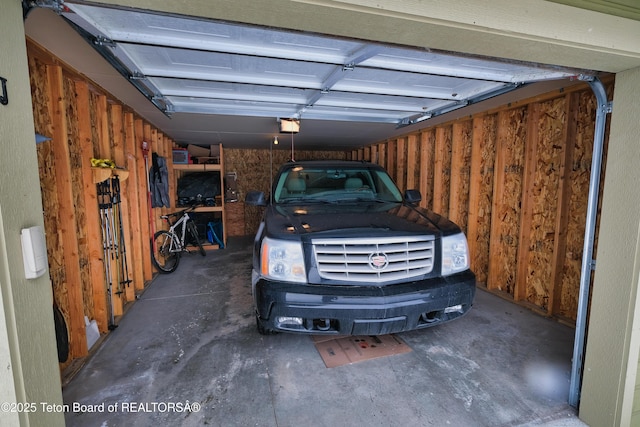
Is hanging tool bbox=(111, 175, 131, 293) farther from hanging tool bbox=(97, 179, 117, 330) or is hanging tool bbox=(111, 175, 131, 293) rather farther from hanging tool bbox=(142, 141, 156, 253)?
hanging tool bbox=(142, 141, 156, 253)

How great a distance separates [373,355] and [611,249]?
1.73m

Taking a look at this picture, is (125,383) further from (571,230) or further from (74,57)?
(571,230)

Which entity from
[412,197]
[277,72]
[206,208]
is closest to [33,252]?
[277,72]

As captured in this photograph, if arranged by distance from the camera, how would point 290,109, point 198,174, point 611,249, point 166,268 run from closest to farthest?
point 611,249 < point 290,109 < point 166,268 < point 198,174

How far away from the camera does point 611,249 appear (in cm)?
160

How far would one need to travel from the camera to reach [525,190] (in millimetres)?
3389

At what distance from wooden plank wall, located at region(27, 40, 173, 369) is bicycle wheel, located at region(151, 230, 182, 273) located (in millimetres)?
925

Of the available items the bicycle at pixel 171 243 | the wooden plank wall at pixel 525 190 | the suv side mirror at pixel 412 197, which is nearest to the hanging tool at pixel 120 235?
the bicycle at pixel 171 243

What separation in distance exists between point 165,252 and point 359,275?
4207 millimetres

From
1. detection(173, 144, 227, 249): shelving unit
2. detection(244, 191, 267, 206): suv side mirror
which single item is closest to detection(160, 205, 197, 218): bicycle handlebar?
detection(173, 144, 227, 249): shelving unit

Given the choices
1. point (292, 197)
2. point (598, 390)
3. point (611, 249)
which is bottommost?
point (598, 390)

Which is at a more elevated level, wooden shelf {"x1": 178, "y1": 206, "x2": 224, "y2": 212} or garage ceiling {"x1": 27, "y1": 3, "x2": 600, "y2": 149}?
garage ceiling {"x1": 27, "y1": 3, "x2": 600, "y2": 149}

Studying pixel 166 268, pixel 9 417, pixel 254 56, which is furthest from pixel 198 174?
pixel 9 417

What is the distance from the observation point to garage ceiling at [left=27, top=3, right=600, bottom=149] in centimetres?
169
